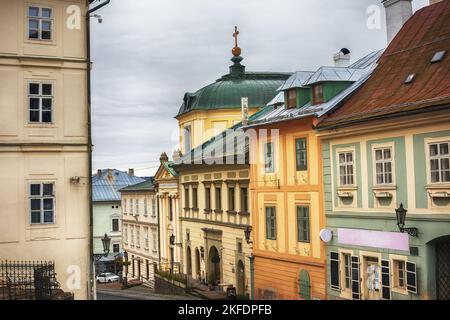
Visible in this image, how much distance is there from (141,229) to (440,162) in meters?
34.7

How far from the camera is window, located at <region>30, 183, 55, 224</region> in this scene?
684 inches

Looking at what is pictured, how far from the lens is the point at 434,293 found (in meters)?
17.1

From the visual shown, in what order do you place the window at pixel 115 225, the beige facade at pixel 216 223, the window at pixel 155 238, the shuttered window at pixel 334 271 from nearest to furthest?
the shuttered window at pixel 334 271 → the beige facade at pixel 216 223 → the window at pixel 155 238 → the window at pixel 115 225

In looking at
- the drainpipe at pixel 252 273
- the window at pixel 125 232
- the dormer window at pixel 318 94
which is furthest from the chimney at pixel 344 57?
Result: the window at pixel 125 232

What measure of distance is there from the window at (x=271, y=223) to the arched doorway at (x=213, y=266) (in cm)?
726

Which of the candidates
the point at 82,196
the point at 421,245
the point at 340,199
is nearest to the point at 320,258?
the point at 340,199

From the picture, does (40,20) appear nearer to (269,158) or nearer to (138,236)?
(269,158)

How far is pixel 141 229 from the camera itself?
48844mm

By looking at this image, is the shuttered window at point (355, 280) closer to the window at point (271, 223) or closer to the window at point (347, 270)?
the window at point (347, 270)

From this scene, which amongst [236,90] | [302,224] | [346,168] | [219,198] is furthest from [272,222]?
[236,90]

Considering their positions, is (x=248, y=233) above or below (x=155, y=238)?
above

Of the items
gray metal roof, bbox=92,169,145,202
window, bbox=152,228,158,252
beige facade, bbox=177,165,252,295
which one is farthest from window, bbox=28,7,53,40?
gray metal roof, bbox=92,169,145,202

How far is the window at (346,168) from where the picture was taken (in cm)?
2008
